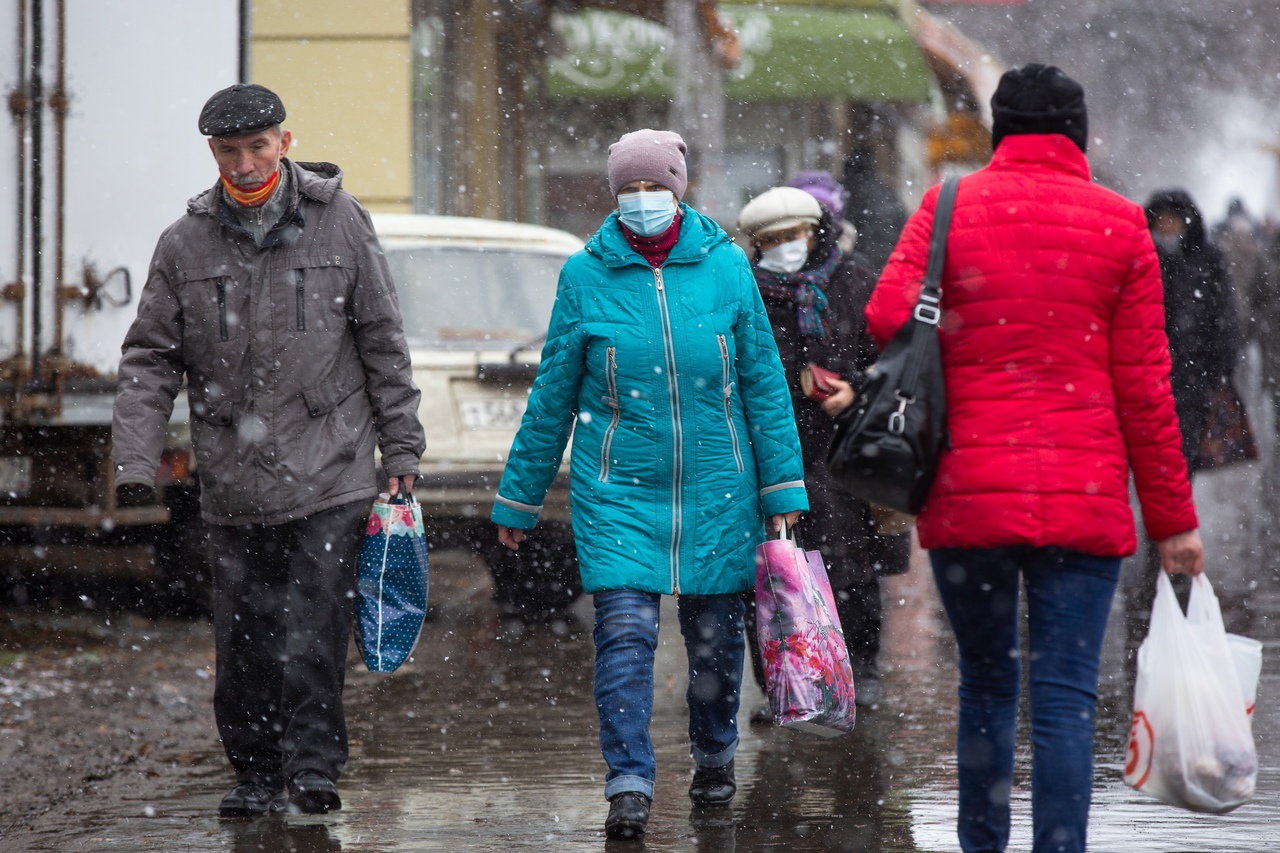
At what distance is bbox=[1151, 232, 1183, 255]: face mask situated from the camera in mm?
8117

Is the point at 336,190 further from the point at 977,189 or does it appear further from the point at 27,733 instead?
the point at 27,733

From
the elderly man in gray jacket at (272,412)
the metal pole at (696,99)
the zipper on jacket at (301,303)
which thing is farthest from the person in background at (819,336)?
the metal pole at (696,99)

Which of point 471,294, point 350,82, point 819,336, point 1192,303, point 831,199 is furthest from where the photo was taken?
point 350,82

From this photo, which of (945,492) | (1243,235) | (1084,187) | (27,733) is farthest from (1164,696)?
(1243,235)

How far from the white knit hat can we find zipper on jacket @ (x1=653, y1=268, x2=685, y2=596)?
1488mm

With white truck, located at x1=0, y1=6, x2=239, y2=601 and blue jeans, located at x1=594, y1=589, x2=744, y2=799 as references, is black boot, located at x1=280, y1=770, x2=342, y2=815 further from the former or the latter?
white truck, located at x1=0, y1=6, x2=239, y2=601

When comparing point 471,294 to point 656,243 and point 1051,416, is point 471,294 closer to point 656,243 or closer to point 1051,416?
point 656,243

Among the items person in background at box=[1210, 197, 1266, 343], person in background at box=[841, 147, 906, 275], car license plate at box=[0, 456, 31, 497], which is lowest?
car license plate at box=[0, 456, 31, 497]

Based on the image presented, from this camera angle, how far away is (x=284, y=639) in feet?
17.2

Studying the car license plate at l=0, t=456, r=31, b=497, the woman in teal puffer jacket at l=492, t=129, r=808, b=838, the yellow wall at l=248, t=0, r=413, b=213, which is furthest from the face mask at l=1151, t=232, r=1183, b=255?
the yellow wall at l=248, t=0, r=413, b=213

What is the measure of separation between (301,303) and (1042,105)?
2.20 metres

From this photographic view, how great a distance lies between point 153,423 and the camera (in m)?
5.16

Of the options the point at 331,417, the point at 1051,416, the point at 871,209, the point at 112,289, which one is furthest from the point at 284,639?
the point at 871,209

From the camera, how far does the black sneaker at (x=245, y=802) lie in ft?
16.8
